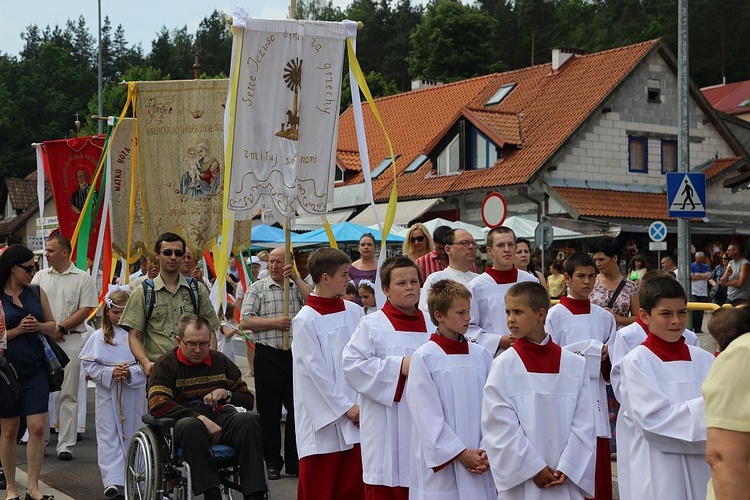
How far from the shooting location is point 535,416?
562 centimetres

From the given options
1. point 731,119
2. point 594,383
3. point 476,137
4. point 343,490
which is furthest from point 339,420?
point 731,119

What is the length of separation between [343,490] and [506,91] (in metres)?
33.0

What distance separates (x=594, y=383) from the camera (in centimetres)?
773

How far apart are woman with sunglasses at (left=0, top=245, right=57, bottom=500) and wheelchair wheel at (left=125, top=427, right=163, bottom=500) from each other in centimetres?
110

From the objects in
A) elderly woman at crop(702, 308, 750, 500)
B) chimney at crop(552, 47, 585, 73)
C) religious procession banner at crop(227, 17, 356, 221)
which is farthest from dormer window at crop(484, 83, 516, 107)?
elderly woman at crop(702, 308, 750, 500)

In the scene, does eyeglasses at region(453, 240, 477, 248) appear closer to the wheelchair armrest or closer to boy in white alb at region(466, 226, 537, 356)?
boy in white alb at region(466, 226, 537, 356)

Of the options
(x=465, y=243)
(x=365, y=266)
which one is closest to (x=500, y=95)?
(x=365, y=266)

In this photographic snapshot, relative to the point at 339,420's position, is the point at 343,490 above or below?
below

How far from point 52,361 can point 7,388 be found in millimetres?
419

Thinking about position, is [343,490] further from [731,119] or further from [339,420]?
[731,119]

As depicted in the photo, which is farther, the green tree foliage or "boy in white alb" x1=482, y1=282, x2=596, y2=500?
the green tree foliage

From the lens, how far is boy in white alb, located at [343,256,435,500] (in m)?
6.73

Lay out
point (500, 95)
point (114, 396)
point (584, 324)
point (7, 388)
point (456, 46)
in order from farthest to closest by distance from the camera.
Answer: point (456, 46)
point (500, 95)
point (114, 396)
point (7, 388)
point (584, 324)

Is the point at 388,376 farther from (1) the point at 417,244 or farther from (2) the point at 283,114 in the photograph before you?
(1) the point at 417,244
